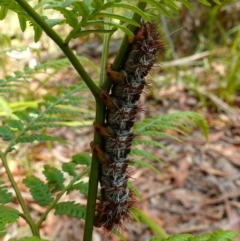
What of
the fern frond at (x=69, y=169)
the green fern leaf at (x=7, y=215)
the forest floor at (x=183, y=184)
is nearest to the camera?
the green fern leaf at (x=7, y=215)

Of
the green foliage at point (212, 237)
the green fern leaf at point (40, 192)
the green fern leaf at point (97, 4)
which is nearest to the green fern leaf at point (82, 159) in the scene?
the green fern leaf at point (40, 192)

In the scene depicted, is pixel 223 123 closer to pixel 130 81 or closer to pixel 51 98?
pixel 51 98

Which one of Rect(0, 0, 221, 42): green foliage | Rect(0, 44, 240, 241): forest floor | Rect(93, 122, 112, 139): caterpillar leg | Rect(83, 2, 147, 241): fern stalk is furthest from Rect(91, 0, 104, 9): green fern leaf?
Rect(0, 44, 240, 241): forest floor

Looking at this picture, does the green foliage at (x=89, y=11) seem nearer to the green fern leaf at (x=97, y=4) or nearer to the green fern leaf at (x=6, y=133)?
the green fern leaf at (x=97, y=4)

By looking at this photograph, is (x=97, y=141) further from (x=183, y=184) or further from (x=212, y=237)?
(x=183, y=184)

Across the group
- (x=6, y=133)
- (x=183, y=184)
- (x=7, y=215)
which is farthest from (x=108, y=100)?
(x=183, y=184)

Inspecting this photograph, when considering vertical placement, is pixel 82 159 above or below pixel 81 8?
below
